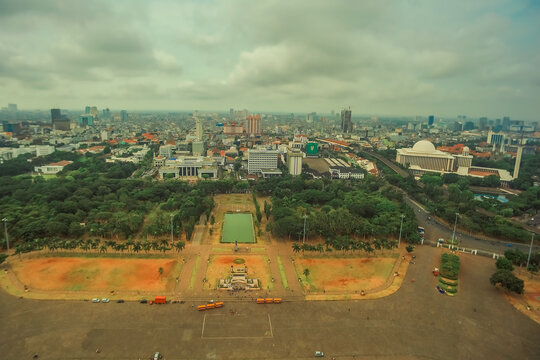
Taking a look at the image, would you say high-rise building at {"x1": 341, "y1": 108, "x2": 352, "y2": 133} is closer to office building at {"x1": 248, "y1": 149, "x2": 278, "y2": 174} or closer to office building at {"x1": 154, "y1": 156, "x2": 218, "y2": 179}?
office building at {"x1": 248, "y1": 149, "x2": 278, "y2": 174}

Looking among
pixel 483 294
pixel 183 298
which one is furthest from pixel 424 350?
pixel 183 298

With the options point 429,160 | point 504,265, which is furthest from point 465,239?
point 429,160

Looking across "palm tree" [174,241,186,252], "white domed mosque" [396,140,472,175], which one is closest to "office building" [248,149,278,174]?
"white domed mosque" [396,140,472,175]

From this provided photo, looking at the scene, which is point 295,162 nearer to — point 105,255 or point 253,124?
point 105,255

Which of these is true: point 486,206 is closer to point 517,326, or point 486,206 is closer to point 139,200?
point 517,326

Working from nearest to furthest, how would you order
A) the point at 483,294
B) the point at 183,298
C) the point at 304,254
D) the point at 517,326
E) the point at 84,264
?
the point at 517,326 → the point at 183,298 → the point at 483,294 → the point at 84,264 → the point at 304,254

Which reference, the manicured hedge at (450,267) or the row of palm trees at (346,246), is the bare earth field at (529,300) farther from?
the row of palm trees at (346,246)

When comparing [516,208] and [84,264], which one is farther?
[516,208]

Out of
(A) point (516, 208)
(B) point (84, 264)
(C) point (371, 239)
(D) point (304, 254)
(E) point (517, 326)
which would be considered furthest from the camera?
(A) point (516, 208)
